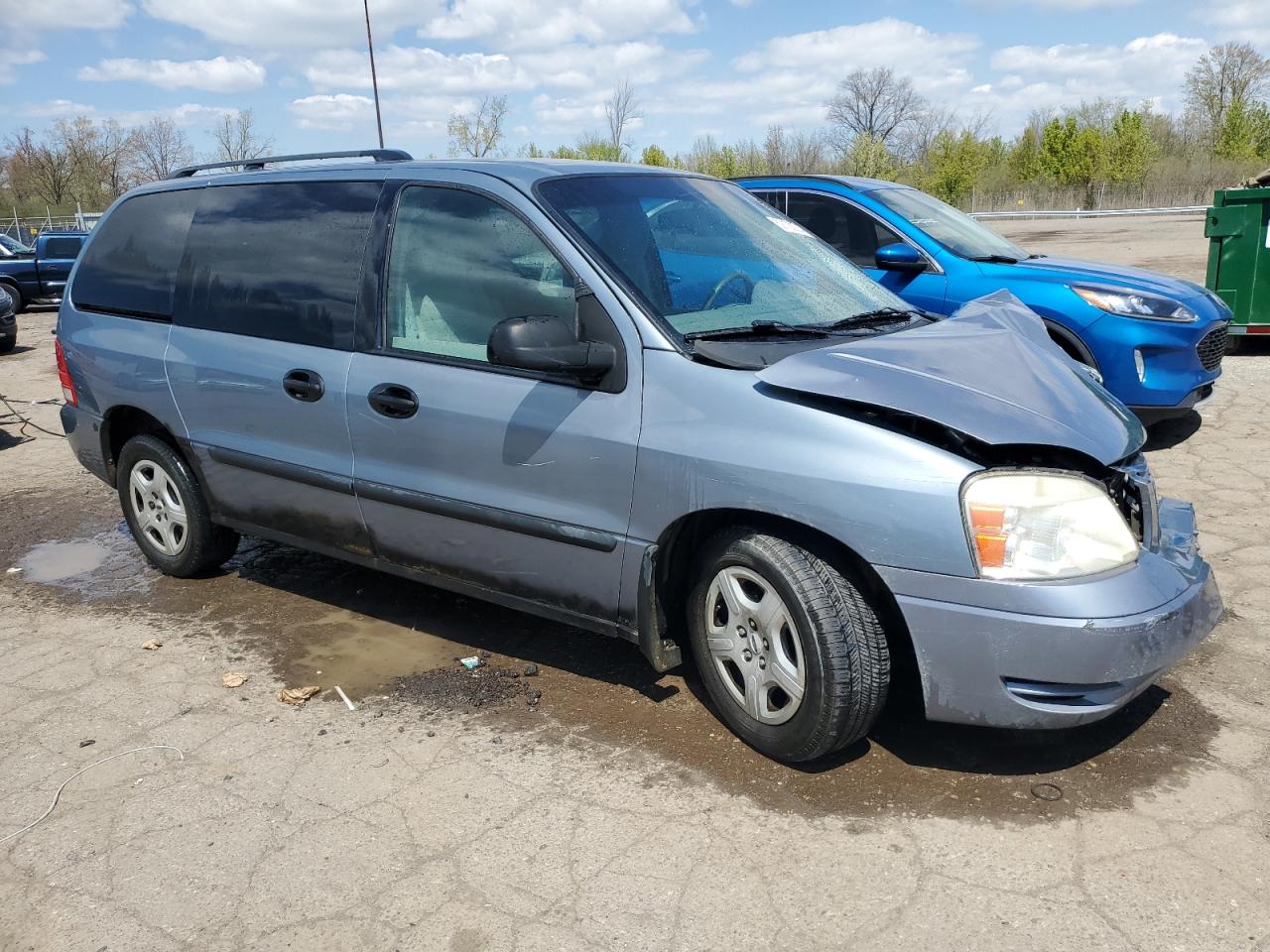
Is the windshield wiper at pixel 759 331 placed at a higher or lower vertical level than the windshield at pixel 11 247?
lower

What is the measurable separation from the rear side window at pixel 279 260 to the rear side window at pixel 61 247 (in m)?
17.4

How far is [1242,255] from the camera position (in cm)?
950

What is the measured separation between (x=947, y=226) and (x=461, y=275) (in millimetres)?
4945

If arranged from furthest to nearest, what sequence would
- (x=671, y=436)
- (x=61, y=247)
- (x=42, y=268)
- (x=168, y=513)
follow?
(x=61, y=247), (x=42, y=268), (x=168, y=513), (x=671, y=436)

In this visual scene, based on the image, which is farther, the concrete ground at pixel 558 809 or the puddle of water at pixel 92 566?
the puddle of water at pixel 92 566

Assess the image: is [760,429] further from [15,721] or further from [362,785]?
[15,721]

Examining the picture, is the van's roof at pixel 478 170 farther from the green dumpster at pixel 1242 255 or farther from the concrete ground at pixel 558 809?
the green dumpster at pixel 1242 255

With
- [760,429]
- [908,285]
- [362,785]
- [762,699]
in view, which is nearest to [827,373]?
[760,429]

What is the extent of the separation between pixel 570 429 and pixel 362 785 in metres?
1.29

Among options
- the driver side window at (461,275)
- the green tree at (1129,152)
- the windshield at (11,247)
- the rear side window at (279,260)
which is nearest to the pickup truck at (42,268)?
the windshield at (11,247)

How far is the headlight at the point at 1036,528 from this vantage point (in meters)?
2.79

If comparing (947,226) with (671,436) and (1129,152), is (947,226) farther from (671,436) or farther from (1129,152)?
(1129,152)

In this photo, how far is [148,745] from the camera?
362 cm

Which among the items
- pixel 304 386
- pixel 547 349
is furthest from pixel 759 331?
pixel 304 386
